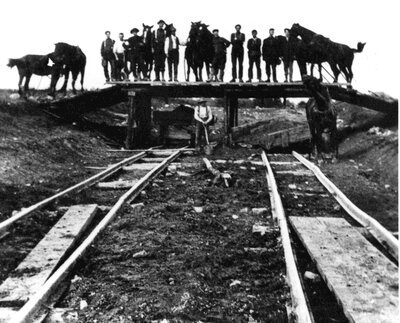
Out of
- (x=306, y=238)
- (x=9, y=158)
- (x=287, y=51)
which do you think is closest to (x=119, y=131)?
(x=287, y=51)

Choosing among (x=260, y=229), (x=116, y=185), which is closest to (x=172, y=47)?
(x=116, y=185)

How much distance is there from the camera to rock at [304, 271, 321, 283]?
13.1 ft

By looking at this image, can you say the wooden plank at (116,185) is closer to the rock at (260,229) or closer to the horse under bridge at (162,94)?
the rock at (260,229)

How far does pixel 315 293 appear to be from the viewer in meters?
3.76

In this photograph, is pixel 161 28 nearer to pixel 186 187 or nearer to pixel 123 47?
pixel 123 47

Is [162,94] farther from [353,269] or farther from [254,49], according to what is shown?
→ [353,269]

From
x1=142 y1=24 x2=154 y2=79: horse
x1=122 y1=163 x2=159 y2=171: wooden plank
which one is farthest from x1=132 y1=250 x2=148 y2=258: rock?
x1=142 y1=24 x2=154 y2=79: horse

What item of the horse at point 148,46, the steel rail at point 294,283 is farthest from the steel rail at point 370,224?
the horse at point 148,46

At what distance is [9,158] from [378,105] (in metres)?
10.2

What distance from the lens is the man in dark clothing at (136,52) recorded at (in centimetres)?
1570

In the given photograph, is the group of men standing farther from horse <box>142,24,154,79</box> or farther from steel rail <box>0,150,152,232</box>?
steel rail <box>0,150,152,232</box>

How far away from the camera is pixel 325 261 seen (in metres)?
4.20

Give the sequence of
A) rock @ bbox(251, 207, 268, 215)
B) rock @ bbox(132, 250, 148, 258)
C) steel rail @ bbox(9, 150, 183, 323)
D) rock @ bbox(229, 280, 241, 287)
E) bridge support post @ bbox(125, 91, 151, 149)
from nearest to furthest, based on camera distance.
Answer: steel rail @ bbox(9, 150, 183, 323)
rock @ bbox(229, 280, 241, 287)
rock @ bbox(132, 250, 148, 258)
rock @ bbox(251, 207, 268, 215)
bridge support post @ bbox(125, 91, 151, 149)

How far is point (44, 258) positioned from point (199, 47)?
12.2 meters
